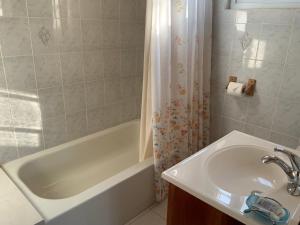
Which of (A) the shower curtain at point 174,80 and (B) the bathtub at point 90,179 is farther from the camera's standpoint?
(A) the shower curtain at point 174,80

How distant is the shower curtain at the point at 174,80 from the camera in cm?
162

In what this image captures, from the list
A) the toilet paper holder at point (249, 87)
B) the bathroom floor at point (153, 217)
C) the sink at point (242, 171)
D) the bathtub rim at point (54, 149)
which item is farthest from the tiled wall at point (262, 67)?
the bathtub rim at point (54, 149)

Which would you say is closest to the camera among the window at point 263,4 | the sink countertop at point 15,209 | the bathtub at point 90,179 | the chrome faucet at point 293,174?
the chrome faucet at point 293,174

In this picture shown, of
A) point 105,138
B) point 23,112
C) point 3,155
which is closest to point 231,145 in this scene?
point 105,138

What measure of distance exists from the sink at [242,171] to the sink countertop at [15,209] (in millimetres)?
920

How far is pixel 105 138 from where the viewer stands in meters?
2.33

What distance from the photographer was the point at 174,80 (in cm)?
184

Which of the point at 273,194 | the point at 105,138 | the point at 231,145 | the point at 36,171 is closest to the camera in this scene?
the point at 273,194

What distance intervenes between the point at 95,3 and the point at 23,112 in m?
1.01

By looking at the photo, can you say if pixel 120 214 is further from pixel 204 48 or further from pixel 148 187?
pixel 204 48

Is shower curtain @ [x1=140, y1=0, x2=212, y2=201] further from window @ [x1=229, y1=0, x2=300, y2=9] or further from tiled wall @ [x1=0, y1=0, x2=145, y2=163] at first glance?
tiled wall @ [x1=0, y1=0, x2=145, y2=163]

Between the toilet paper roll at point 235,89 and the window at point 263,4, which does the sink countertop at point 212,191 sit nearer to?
the toilet paper roll at point 235,89

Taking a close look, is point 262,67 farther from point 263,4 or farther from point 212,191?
point 212,191

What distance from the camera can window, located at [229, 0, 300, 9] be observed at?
1.60 m
